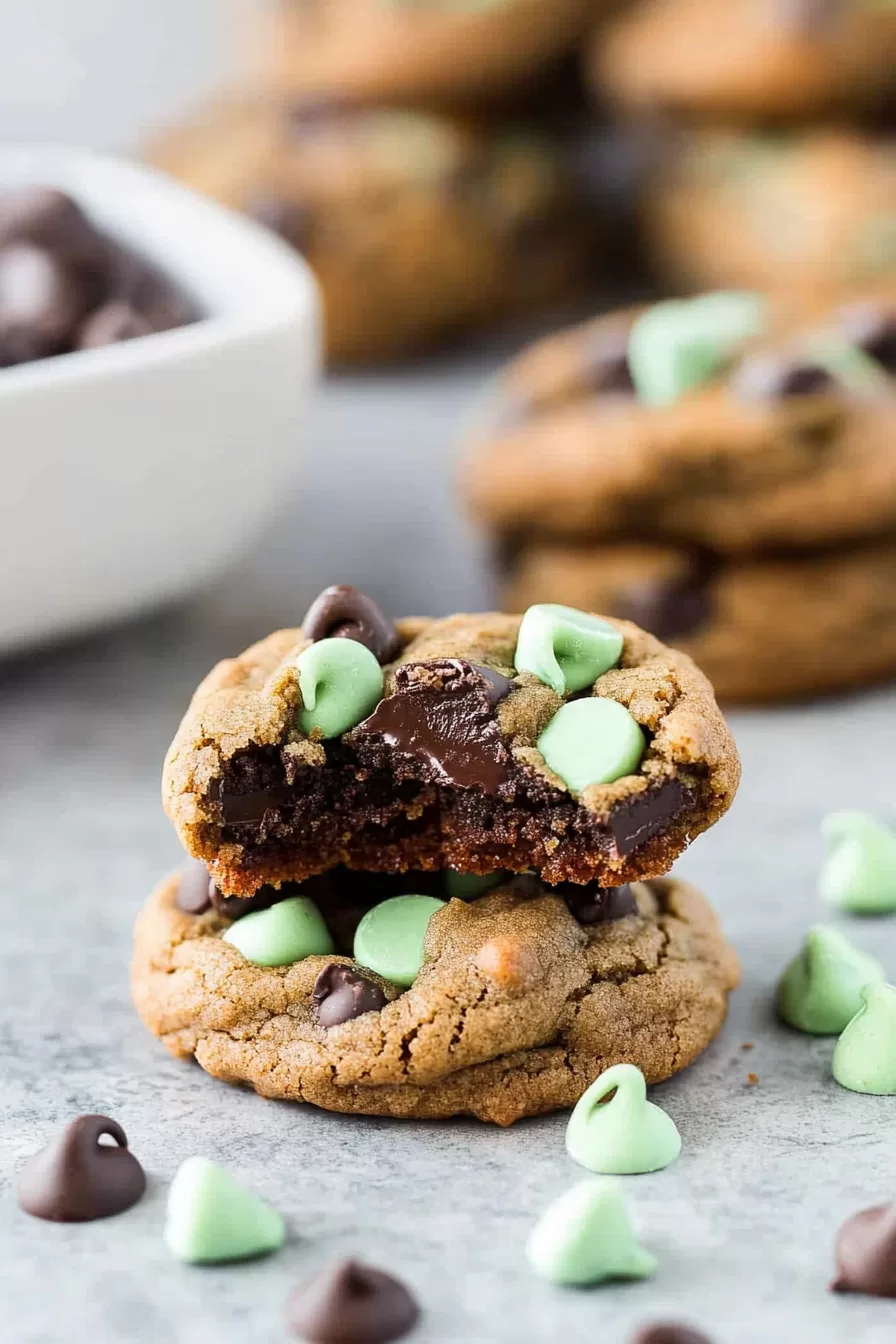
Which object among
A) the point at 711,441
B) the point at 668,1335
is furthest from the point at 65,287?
the point at 668,1335

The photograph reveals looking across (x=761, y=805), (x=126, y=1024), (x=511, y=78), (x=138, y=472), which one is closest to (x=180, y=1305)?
(x=126, y=1024)

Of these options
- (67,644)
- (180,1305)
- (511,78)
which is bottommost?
(67,644)

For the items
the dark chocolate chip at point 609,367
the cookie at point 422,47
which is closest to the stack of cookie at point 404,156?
the cookie at point 422,47

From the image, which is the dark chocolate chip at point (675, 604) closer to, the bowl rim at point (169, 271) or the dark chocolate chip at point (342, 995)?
the bowl rim at point (169, 271)

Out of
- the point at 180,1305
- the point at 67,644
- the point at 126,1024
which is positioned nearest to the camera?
the point at 180,1305

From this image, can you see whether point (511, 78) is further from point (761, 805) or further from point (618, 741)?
point (618, 741)

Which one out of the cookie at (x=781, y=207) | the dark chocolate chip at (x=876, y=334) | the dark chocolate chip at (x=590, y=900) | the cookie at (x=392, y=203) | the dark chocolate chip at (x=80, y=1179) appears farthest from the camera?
the cookie at (x=392, y=203)

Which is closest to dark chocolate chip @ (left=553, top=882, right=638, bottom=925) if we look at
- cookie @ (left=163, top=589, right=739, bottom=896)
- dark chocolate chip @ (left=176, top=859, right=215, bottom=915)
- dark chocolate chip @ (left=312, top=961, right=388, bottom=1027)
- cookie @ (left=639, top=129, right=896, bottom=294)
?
cookie @ (left=163, top=589, right=739, bottom=896)
